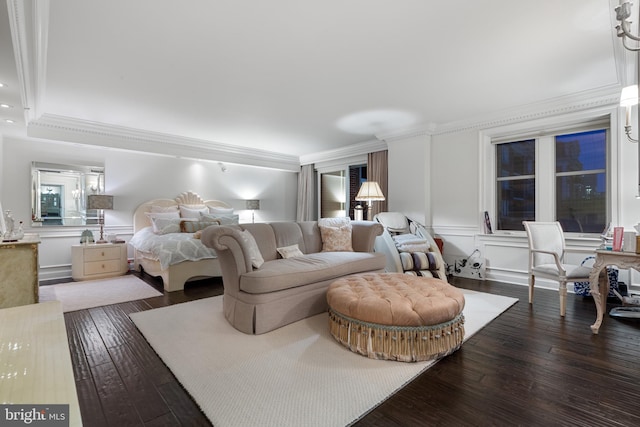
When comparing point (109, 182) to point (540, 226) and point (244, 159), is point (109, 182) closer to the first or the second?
point (244, 159)

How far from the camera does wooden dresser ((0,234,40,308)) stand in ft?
8.59

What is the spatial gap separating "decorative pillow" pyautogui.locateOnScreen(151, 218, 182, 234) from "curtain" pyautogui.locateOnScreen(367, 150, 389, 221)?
343cm

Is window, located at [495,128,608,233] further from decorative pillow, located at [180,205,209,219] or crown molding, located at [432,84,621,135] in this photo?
decorative pillow, located at [180,205,209,219]

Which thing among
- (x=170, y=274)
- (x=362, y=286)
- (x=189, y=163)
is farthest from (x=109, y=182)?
(x=362, y=286)

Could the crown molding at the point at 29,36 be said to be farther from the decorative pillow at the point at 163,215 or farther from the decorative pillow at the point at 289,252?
the decorative pillow at the point at 289,252

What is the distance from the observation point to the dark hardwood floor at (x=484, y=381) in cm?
151

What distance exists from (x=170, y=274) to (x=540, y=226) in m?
4.64

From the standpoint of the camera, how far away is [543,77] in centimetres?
319

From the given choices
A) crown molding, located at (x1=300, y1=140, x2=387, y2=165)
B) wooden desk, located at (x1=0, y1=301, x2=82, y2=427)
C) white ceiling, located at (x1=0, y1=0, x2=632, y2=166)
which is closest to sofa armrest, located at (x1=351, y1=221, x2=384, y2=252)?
white ceiling, located at (x1=0, y1=0, x2=632, y2=166)

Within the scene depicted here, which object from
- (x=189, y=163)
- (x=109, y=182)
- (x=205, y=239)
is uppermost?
(x=189, y=163)

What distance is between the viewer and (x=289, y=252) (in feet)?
11.7

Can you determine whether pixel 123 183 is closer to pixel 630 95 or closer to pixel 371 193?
pixel 371 193

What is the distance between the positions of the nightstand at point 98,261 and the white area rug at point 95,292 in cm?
19

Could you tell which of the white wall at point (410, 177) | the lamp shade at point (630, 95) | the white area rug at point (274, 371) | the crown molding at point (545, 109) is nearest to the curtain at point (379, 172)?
the white wall at point (410, 177)
